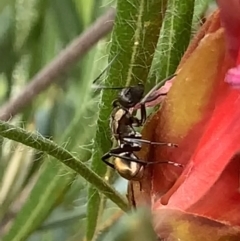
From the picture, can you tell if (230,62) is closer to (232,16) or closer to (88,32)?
(232,16)

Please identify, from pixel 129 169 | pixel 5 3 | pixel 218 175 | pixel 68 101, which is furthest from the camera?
pixel 68 101

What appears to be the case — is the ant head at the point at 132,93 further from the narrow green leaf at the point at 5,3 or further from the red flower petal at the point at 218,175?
the narrow green leaf at the point at 5,3

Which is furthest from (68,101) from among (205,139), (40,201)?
(205,139)

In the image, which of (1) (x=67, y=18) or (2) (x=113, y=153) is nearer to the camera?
(2) (x=113, y=153)

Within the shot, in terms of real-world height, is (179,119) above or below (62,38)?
below

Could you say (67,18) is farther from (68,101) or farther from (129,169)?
(129,169)

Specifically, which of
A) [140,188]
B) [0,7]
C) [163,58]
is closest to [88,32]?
[0,7]
